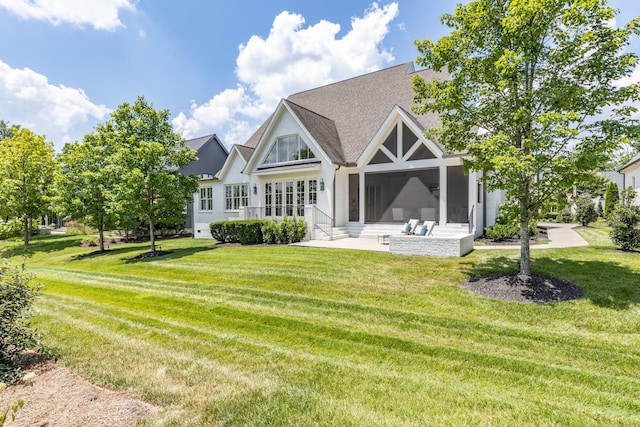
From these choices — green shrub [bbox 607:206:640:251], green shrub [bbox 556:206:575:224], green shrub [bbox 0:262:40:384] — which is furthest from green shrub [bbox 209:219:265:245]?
green shrub [bbox 556:206:575:224]

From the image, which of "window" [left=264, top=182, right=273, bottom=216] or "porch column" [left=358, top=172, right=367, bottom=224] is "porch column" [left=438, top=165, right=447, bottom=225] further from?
"window" [left=264, top=182, right=273, bottom=216]

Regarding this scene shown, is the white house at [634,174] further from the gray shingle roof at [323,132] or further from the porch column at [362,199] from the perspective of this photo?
the gray shingle roof at [323,132]

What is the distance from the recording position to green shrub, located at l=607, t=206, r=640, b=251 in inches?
364

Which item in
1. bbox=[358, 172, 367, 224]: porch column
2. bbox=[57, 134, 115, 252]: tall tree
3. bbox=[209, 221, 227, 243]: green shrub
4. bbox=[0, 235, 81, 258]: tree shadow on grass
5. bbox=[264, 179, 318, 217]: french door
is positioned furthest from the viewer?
bbox=[0, 235, 81, 258]: tree shadow on grass

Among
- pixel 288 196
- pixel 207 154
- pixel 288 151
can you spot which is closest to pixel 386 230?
pixel 288 196

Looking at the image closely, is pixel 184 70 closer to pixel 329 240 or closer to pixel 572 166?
pixel 329 240

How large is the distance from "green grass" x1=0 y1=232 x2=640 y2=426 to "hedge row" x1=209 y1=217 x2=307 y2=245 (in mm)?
5436

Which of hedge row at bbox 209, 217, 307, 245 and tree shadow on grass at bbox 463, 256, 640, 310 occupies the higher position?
hedge row at bbox 209, 217, 307, 245

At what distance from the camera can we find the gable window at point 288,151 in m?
17.6

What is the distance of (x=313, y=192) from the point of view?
17.5 m

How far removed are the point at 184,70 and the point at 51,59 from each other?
5.53 meters

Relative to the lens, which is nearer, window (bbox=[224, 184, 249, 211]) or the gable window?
the gable window

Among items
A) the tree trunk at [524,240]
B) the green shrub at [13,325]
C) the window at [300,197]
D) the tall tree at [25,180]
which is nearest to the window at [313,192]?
the window at [300,197]

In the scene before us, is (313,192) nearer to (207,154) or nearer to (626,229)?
(626,229)
